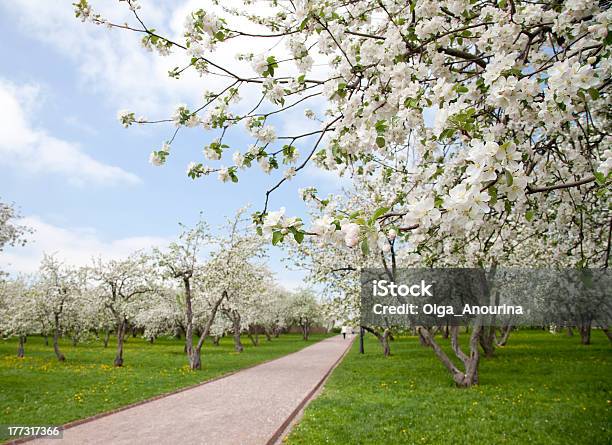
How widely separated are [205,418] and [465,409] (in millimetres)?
4947

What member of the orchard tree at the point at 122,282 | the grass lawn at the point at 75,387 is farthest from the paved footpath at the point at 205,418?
the orchard tree at the point at 122,282

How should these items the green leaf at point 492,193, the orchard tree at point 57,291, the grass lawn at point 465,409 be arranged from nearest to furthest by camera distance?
the green leaf at point 492,193
the grass lawn at point 465,409
the orchard tree at point 57,291

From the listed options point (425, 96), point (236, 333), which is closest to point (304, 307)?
point (236, 333)

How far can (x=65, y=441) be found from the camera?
7.04m

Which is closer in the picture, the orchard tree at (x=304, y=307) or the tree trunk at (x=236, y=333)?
the tree trunk at (x=236, y=333)

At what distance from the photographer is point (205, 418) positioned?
859 centimetres

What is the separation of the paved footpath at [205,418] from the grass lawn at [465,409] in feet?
2.09

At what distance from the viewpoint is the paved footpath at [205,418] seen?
7.09 meters

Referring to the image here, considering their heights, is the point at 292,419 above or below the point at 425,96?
below

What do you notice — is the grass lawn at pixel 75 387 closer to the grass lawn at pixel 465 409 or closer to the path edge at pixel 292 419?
the path edge at pixel 292 419

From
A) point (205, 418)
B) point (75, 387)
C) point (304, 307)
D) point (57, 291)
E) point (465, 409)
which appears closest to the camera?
point (205, 418)

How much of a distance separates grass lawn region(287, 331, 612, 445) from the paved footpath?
637 millimetres

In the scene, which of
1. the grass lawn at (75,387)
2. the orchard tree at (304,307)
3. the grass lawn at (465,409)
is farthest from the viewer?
the orchard tree at (304,307)

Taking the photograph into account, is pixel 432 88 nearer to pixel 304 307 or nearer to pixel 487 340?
pixel 487 340
